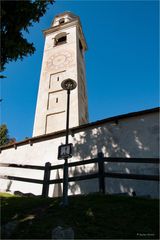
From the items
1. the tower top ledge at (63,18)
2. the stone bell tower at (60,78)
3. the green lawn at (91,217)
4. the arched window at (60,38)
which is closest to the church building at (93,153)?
the stone bell tower at (60,78)

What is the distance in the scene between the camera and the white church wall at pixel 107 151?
923 centimetres

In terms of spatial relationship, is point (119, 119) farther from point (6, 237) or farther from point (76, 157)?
point (6, 237)

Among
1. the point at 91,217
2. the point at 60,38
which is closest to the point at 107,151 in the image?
the point at 91,217

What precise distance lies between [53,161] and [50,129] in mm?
7081

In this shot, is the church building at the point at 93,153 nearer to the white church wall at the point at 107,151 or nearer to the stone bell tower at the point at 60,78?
the white church wall at the point at 107,151

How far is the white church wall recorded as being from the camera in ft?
30.3

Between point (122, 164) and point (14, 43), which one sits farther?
point (122, 164)

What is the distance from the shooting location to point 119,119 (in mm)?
10766

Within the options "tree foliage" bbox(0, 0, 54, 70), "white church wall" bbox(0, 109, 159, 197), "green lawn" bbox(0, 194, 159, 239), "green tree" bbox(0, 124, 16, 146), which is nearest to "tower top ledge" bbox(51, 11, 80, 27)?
"green tree" bbox(0, 124, 16, 146)

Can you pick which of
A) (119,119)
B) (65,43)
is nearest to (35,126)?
(119,119)

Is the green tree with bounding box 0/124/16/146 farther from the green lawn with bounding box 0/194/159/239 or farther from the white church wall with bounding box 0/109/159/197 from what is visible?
the green lawn with bounding box 0/194/159/239

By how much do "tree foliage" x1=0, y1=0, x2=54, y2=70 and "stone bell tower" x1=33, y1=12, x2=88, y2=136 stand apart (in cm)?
1106

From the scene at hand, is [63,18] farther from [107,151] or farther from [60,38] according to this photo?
[107,151]

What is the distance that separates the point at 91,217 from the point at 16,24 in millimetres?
5910
